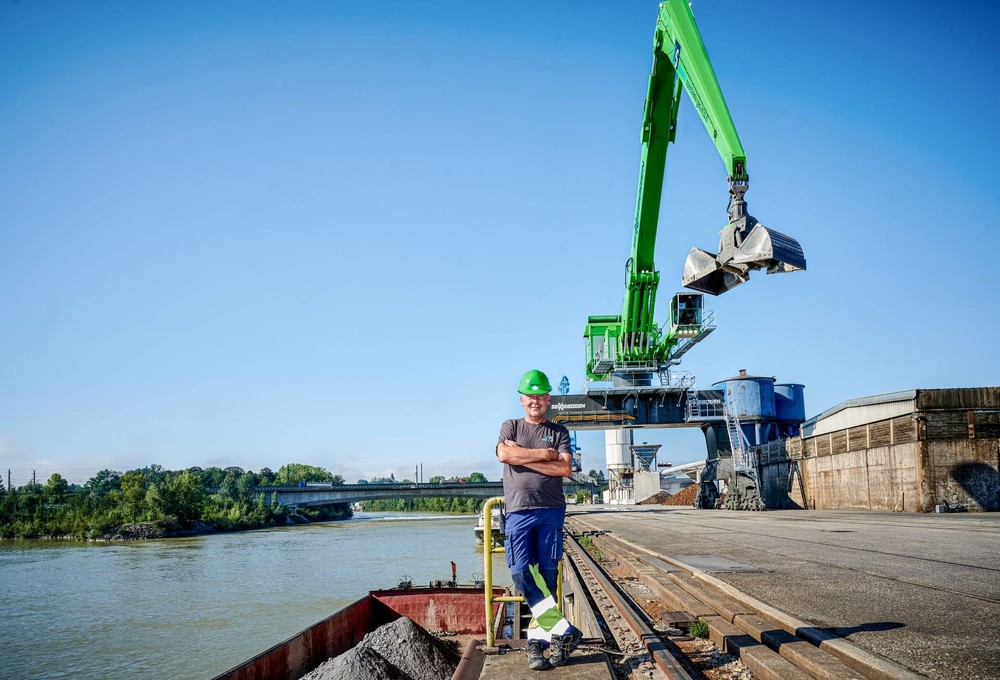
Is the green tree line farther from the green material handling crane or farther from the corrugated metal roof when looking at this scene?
the corrugated metal roof

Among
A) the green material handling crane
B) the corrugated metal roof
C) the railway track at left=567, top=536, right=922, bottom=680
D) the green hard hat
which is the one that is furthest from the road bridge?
the green hard hat

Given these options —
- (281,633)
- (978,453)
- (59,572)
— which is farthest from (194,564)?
(978,453)

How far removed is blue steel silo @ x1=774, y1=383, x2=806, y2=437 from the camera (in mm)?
38312

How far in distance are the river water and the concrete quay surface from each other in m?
11.2

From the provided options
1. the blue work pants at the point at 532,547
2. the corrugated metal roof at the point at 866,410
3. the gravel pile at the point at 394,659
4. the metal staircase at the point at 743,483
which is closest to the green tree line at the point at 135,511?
the metal staircase at the point at 743,483

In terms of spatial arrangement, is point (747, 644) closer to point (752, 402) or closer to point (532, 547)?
point (532, 547)

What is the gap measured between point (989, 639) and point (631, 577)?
220 inches

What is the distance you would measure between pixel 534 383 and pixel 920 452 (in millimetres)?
18777

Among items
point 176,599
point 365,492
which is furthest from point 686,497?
point 176,599

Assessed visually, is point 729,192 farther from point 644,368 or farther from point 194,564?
point 194,564

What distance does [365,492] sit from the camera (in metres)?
70.8

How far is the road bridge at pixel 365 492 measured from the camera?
6856cm

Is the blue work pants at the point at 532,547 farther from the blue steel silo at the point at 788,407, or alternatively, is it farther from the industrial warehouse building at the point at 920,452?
the blue steel silo at the point at 788,407

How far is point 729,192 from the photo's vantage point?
13.0 m
